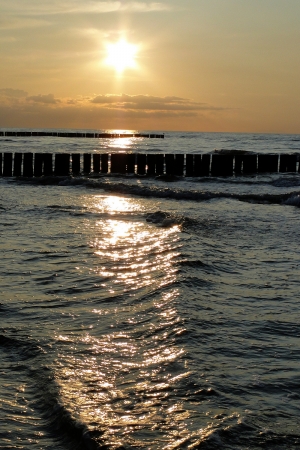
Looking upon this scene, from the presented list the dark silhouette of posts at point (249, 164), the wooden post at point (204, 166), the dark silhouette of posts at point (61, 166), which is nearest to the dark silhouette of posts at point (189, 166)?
the wooden post at point (204, 166)

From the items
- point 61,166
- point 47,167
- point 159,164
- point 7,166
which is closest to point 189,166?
point 159,164

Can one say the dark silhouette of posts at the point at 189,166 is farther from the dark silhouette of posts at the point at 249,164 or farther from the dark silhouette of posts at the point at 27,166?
the dark silhouette of posts at the point at 27,166

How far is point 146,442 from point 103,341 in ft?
4.73

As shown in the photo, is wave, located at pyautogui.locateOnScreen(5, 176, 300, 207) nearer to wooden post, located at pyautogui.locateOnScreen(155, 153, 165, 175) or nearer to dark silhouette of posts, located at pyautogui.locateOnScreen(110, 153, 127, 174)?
dark silhouette of posts, located at pyautogui.locateOnScreen(110, 153, 127, 174)

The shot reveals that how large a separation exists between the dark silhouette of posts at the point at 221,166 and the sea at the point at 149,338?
1447 cm

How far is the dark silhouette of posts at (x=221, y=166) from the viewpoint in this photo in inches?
945

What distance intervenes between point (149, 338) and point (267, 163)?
2154 cm

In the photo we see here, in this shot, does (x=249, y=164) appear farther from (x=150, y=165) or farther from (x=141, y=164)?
(x=141, y=164)

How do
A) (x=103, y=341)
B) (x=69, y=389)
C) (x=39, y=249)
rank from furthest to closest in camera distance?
(x=39, y=249), (x=103, y=341), (x=69, y=389)

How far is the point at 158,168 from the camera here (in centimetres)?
2423

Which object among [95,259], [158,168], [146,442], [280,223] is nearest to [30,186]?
[158,168]

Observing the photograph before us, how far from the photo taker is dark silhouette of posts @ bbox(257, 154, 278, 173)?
2505cm

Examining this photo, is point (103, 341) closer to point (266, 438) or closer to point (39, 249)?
point (266, 438)

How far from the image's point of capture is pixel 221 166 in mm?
24047
